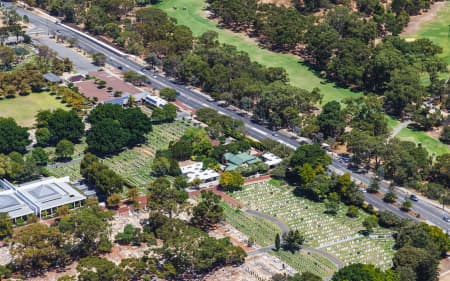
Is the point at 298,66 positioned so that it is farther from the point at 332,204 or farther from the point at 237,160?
the point at 332,204

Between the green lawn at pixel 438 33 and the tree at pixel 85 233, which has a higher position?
the green lawn at pixel 438 33

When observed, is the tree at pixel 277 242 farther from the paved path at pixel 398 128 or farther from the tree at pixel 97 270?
the paved path at pixel 398 128

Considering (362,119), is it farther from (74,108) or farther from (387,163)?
(74,108)

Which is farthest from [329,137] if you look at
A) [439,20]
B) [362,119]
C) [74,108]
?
[439,20]

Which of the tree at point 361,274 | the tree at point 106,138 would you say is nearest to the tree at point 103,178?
the tree at point 106,138

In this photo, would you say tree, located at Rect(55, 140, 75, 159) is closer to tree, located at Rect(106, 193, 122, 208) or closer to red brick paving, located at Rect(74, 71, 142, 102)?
tree, located at Rect(106, 193, 122, 208)
